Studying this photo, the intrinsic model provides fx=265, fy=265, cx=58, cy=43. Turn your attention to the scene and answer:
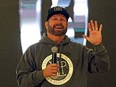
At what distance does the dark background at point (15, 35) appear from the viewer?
2.63 metres

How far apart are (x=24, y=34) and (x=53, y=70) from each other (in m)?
1.21

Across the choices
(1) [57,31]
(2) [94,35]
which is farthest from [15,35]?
(2) [94,35]

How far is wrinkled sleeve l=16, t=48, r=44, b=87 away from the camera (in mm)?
1605

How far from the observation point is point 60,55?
5.57 feet

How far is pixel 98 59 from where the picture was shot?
1655 millimetres

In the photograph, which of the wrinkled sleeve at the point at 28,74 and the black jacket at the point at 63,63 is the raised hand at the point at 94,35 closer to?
the black jacket at the point at 63,63

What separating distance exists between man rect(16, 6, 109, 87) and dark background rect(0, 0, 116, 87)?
931 millimetres

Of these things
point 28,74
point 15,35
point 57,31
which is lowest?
point 28,74

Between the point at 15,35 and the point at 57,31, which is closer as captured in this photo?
the point at 57,31

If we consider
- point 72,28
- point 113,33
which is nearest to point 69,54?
point 72,28

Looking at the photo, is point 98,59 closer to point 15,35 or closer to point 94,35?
point 94,35

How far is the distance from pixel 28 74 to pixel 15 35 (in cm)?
107

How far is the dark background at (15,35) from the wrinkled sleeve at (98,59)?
1.00m

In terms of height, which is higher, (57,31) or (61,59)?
(57,31)
